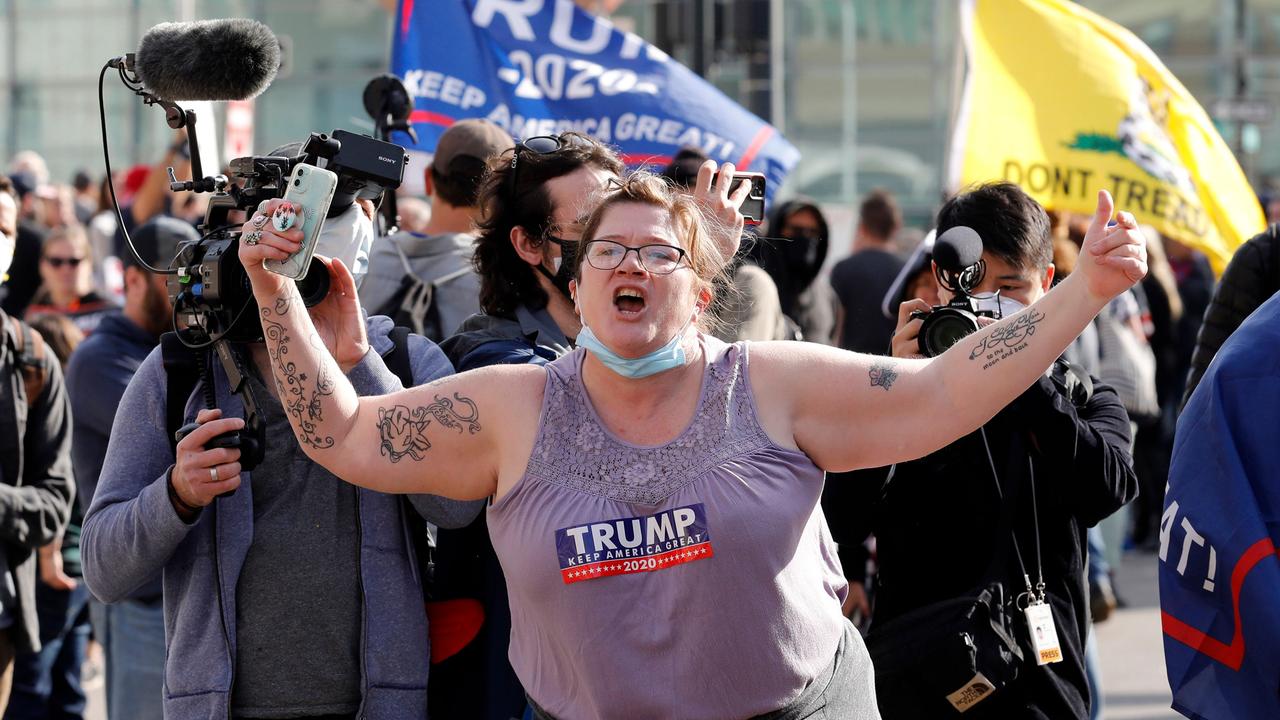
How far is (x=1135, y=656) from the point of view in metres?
8.12

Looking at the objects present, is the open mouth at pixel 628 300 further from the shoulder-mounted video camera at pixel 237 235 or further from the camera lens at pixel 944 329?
the camera lens at pixel 944 329

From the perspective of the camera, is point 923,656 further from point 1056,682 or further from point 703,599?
point 703,599

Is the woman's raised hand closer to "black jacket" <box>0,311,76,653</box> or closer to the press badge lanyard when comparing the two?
the press badge lanyard

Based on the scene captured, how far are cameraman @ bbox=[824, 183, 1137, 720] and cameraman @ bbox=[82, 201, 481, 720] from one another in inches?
43.0

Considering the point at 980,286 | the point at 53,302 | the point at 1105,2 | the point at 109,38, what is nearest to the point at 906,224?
the point at 1105,2

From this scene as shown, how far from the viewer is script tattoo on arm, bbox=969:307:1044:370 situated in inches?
106

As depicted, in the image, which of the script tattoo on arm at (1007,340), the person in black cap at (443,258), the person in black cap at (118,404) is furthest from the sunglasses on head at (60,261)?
the script tattoo on arm at (1007,340)

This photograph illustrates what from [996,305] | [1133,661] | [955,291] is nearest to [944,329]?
[955,291]

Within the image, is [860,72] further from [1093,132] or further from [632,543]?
[632,543]

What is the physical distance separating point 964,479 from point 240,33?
188 centimetres

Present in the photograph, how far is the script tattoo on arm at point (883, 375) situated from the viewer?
9.24 feet

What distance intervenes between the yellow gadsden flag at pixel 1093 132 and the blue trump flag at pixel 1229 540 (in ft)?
11.2

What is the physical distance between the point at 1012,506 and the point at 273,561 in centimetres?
165

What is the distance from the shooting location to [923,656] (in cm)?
363
